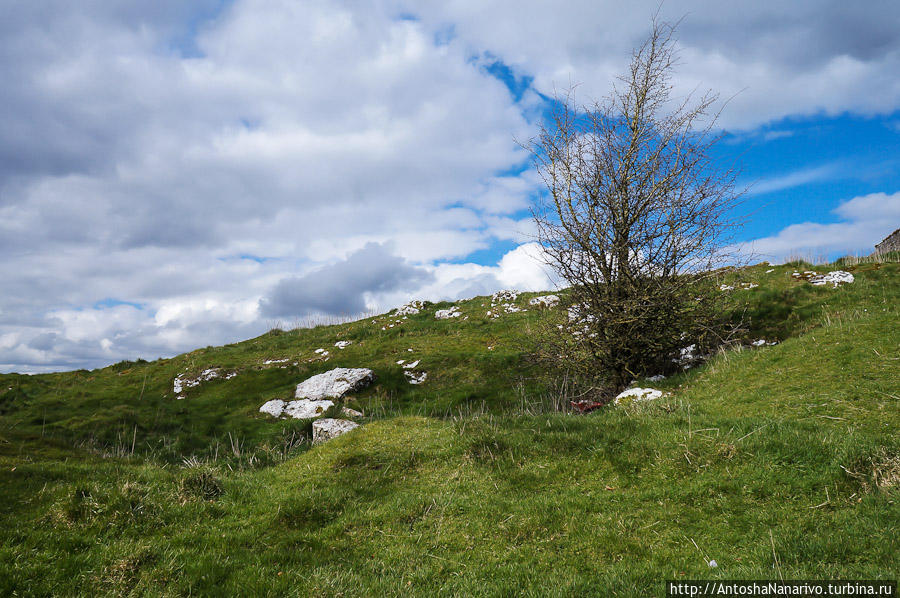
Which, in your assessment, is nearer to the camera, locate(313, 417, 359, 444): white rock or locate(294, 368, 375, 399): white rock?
locate(313, 417, 359, 444): white rock

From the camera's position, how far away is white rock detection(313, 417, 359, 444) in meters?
17.9

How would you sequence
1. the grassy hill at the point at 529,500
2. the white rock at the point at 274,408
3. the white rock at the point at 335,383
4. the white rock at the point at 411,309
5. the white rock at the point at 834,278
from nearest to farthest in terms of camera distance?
the grassy hill at the point at 529,500 → the white rock at the point at 274,408 → the white rock at the point at 335,383 → the white rock at the point at 834,278 → the white rock at the point at 411,309

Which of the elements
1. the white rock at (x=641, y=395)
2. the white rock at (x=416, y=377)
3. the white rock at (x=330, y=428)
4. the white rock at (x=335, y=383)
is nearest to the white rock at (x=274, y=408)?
the white rock at (x=335, y=383)

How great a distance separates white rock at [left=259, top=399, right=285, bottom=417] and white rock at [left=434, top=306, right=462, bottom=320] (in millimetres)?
16337

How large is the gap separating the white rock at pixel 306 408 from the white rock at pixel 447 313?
622 inches

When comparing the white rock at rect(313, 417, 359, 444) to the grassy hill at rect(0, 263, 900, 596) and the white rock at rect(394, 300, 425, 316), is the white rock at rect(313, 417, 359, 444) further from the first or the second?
the white rock at rect(394, 300, 425, 316)

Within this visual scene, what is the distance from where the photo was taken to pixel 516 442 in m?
11.8

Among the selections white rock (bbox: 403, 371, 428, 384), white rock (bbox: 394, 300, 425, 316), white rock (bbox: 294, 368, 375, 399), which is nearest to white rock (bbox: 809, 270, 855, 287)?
white rock (bbox: 403, 371, 428, 384)

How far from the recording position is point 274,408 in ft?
73.7

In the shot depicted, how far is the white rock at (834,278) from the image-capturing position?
23344 millimetres

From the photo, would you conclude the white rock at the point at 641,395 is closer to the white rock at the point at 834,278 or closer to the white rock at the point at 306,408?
the white rock at the point at 306,408

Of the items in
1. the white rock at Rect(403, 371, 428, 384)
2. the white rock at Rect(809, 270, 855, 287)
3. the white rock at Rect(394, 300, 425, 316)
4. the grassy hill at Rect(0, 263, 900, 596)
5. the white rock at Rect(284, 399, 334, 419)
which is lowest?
the grassy hill at Rect(0, 263, 900, 596)

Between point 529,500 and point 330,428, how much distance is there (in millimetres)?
11332

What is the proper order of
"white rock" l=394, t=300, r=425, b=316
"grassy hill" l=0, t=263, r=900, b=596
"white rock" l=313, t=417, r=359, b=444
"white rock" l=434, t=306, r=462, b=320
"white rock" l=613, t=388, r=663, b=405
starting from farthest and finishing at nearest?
"white rock" l=394, t=300, r=425, b=316 → "white rock" l=434, t=306, r=462, b=320 → "white rock" l=313, t=417, r=359, b=444 → "white rock" l=613, t=388, r=663, b=405 → "grassy hill" l=0, t=263, r=900, b=596
